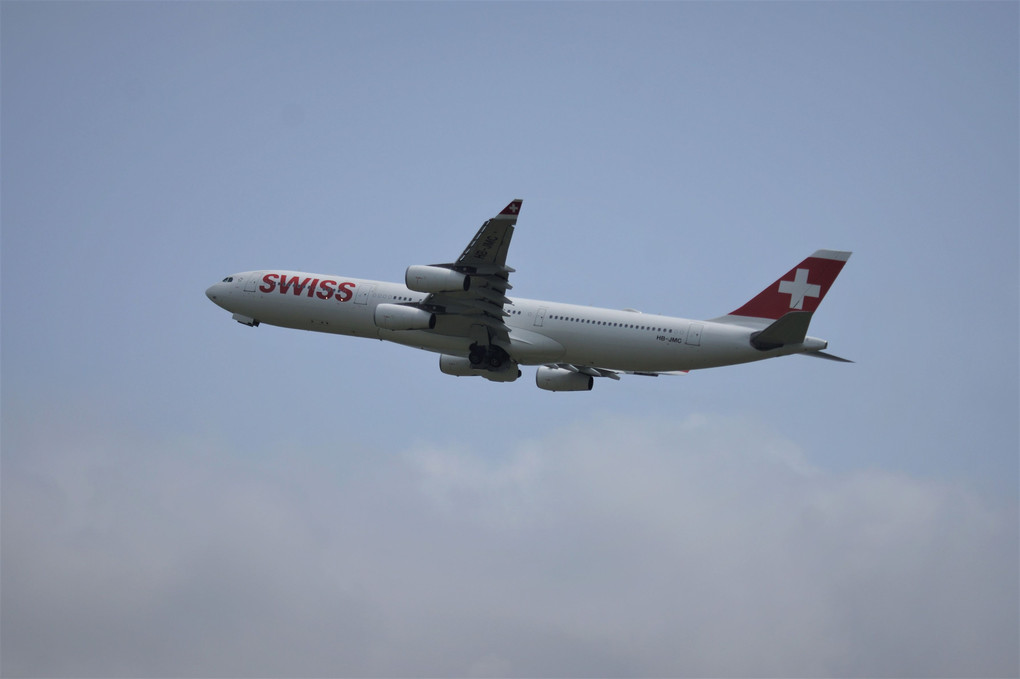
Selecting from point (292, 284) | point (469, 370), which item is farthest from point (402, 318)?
point (292, 284)

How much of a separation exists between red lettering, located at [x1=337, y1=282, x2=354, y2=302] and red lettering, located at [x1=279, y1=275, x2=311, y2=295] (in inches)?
79.4

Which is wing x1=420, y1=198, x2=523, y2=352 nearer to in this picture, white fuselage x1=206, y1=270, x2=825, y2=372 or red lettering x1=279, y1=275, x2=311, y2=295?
white fuselage x1=206, y1=270, x2=825, y2=372

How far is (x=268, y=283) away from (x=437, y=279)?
12.1m

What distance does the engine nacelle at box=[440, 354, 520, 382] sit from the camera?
4769 cm

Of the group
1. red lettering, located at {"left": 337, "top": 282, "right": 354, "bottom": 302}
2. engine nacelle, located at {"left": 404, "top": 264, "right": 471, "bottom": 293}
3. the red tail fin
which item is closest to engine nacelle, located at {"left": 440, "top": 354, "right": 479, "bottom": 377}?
red lettering, located at {"left": 337, "top": 282, "right": 354, "bottom": 302}

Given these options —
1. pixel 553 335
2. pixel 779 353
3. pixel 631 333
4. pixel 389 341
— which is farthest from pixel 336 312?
pixel 779 353

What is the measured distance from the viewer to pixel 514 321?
1816 inches

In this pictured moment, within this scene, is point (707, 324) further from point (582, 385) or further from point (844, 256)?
point (582, 385)

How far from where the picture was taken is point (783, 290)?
146ft

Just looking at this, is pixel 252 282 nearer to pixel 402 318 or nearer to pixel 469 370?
pixel 402 318

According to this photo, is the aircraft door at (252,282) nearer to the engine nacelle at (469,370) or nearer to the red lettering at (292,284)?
the red lettering at (292,284)

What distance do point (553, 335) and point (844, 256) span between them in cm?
1284

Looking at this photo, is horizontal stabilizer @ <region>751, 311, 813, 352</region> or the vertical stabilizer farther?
the vertical stabilizer

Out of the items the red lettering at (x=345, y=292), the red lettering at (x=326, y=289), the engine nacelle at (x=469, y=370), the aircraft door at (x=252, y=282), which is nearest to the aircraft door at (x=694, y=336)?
the engine nacelle at (x=469, y=370)
